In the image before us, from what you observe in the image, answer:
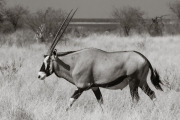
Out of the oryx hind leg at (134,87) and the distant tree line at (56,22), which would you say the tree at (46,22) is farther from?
the oryx hind leg at (134,87)

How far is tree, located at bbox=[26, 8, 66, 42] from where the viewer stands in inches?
833

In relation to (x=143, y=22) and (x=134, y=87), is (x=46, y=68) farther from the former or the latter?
(x=143, y=22)

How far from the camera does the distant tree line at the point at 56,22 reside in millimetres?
22223

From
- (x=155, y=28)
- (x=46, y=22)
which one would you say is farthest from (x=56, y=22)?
(x=155, y=28)

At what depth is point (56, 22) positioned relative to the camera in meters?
22.8

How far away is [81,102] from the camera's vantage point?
20.6ft

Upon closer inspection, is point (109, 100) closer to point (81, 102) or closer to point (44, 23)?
point (81, 102)

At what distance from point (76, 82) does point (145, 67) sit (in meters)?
0.98

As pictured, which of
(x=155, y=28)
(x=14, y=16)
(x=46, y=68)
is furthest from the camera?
(x=14, y=16)

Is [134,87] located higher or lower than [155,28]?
higher

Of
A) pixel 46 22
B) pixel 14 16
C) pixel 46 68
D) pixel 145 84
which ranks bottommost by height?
pixel 14 16

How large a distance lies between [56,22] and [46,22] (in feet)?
1.84

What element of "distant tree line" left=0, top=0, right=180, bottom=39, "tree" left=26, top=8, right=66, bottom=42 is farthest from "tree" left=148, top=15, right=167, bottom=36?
"tree" left=26, top=8, right=66, bottom=42

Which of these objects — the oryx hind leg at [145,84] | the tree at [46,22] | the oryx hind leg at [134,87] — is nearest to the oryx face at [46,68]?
the oryx hind leg at [134,87]
